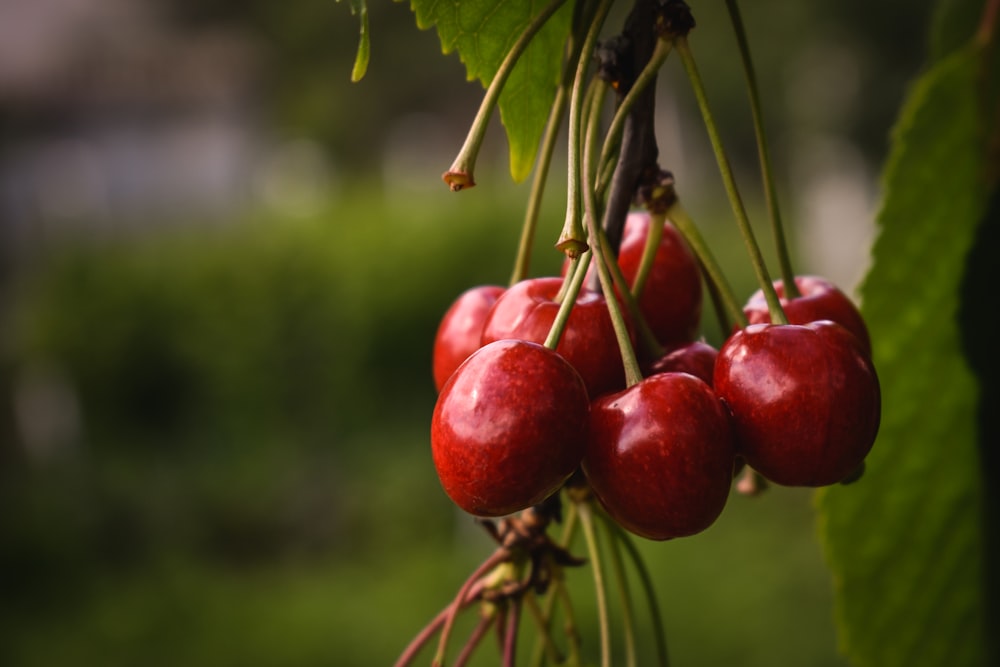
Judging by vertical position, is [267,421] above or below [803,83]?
below

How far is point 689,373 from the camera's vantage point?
2.52ft

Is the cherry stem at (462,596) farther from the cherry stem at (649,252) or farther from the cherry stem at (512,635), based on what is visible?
the cherry stem at (649,252)

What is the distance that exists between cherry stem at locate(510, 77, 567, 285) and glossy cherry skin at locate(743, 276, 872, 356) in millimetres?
187

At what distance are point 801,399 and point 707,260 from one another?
14 centimetres

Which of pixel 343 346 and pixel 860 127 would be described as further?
pixel 860 127

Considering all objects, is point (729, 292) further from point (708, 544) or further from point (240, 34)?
point (240, 34)

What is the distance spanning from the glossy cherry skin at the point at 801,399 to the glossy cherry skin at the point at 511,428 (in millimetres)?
112

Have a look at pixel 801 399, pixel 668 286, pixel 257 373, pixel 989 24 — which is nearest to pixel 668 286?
pixel 668 286

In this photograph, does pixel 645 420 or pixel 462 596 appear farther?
pixel 462 596

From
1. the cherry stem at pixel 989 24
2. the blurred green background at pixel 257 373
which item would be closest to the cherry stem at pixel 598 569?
the cherry stem at pixel 989 24

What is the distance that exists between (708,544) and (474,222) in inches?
177

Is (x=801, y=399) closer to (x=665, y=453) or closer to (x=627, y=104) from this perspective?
(x=665, y=453)

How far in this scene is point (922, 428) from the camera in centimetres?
115

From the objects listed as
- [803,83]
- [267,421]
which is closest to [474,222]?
[267,421]
